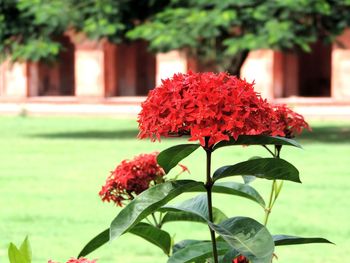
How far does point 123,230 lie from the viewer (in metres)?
2.55

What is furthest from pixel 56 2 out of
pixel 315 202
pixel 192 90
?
pixel 192 90

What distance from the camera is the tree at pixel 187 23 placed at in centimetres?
1764

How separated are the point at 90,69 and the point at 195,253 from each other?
25967 millimetres

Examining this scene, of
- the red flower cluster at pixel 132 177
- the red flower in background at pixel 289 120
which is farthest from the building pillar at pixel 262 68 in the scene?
the red flower cluster at pixel 132 177

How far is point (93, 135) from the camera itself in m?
20.0

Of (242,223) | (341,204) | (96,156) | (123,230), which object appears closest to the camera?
(123,230)

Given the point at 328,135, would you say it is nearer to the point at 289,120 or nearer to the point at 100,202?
the point at 100,202

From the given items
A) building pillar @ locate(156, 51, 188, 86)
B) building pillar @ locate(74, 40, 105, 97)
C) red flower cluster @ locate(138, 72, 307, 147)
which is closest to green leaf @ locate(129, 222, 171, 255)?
red flower cluster @ locate(138, 72, 307, 147)

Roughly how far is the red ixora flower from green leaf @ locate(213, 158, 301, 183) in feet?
0.29

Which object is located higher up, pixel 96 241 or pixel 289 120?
pixel 289 120

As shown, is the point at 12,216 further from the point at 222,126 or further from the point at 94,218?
the point at 222,126

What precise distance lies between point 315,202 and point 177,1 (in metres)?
9.94

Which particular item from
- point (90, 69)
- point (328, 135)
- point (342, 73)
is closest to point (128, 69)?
point (90, 69)

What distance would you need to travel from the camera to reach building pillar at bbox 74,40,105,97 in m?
28.6
